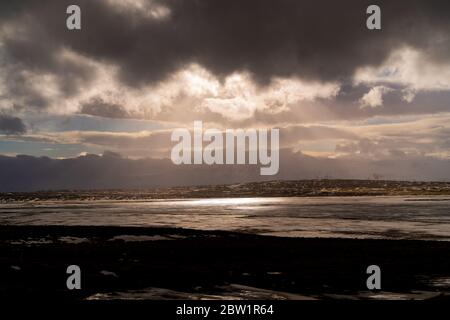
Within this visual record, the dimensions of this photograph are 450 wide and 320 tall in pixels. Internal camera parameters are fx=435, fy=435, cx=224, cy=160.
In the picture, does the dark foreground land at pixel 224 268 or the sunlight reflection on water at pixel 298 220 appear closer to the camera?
the dark foreground land at pixel 224 268

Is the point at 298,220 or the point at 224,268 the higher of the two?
the point at 224,268

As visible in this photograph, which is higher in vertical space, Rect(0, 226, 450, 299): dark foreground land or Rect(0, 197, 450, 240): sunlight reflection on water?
Rect(0, 226, 450, 299): dark foreground land

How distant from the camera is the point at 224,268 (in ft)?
74.7

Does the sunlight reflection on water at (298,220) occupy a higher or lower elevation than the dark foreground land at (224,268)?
lower

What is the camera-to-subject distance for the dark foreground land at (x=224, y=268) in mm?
16938

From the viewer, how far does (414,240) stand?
108 feet

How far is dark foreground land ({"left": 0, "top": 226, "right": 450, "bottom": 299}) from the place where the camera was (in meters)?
16.9

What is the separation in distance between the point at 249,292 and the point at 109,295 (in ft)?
17.6

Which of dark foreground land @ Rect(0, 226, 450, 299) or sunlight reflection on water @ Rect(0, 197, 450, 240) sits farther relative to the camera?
sunlight reflection on water @ Rect(0, 197, 450, 240)

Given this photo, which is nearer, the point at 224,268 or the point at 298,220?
the point at 224,268

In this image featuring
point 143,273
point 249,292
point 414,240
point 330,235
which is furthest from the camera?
point 330,235

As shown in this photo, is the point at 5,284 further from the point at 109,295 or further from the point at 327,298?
the point at 327,298
